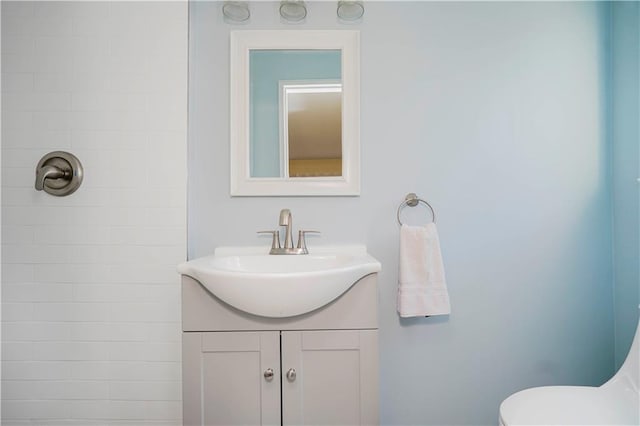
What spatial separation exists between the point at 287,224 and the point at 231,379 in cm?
58

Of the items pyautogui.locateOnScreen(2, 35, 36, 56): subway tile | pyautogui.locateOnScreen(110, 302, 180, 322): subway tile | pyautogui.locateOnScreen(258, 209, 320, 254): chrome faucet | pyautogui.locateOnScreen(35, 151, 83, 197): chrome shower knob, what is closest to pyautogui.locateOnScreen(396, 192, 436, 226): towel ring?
pyautogui.locateOnScreen(258, 209, 320, 254): chrome faucet

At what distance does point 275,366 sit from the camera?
43.7 inches

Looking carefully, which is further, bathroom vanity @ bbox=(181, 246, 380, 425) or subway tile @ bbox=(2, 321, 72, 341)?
subway tile @ bbox=(2, 321, 72, 341)

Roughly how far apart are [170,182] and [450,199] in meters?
1.21

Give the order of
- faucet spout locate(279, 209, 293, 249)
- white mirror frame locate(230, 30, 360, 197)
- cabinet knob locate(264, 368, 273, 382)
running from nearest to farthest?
cabinet knob locate(264, 368, 273, 382)
faucet spout locate(279, 209, 293, 249)
white mirror frame locate(230, 30, 360, 197)

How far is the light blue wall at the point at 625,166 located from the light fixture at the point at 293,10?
137 centimetres

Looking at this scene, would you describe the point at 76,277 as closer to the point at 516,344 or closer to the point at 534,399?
the point at 534,399

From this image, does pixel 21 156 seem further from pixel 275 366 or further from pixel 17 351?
pixel 275 366

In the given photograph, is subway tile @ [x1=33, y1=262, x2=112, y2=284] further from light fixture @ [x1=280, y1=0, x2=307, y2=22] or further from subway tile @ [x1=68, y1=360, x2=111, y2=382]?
light fixture @ [x1=280, y1=0, x2=307, y2=22]

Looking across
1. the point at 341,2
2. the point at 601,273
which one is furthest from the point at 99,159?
the point at 601,273

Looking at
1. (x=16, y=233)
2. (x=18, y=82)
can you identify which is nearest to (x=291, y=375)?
(x=16, y=233)

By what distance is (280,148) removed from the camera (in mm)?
1529

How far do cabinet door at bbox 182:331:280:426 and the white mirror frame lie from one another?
636 millimetres

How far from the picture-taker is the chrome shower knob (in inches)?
56.7
